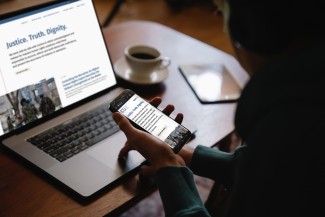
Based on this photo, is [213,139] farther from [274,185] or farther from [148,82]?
[274,185]

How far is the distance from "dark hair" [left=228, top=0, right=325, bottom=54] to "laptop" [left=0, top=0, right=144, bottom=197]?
0.42 meters

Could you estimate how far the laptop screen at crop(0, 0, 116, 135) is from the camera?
93 cm

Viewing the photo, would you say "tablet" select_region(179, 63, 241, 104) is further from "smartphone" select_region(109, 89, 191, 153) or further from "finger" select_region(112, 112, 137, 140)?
"finger" select_region(112, 112, 137, 140)

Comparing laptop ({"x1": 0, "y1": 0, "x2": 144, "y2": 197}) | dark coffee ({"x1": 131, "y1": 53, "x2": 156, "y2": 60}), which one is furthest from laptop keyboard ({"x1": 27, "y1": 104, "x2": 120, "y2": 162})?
dark coffee ({"x1": 131, "y1": 53, "x2": 156, "y2": 60})

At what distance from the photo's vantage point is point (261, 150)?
575 mm

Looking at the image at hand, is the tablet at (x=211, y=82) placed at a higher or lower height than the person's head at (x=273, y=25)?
lower

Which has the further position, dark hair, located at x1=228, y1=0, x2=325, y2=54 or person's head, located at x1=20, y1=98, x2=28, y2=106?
person's head, located at x1=20, y1=98, x2=28, y2=106

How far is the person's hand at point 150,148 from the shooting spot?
0.81 meters

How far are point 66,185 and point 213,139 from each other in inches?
14.2

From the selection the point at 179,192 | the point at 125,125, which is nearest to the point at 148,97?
the point at 125,125

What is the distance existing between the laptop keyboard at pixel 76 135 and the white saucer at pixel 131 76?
149 millimetres

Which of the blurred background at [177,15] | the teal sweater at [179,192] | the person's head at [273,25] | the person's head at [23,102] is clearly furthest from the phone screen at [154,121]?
the blurred background at [177,15]

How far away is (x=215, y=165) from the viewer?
919mm

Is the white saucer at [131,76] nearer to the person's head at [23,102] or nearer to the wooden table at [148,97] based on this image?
the wooden table at [148,97]
